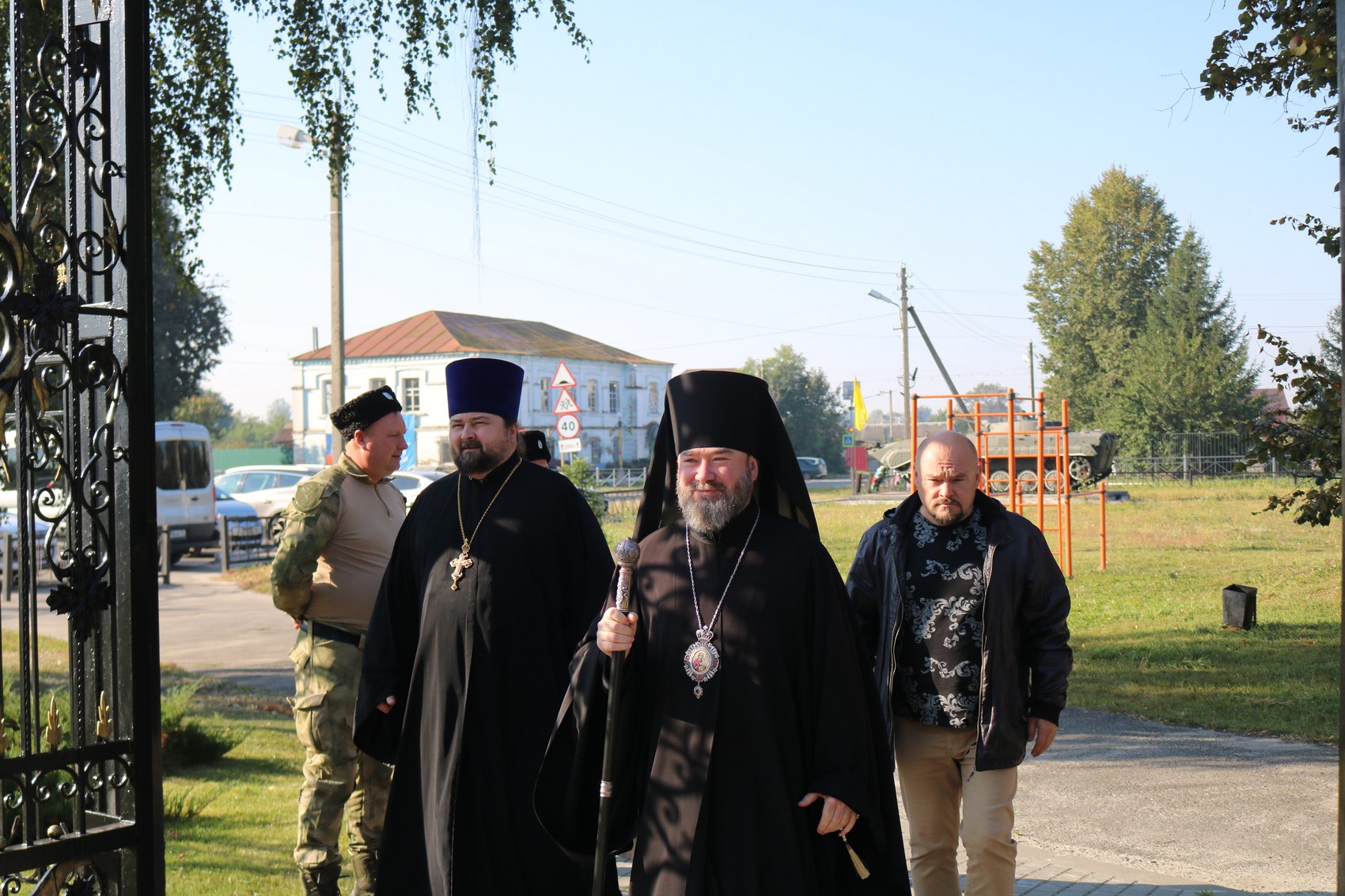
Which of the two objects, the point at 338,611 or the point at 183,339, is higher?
the point at 183,339

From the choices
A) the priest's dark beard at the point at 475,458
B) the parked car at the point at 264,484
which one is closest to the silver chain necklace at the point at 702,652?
the priest's dark beard at the point at 475,458

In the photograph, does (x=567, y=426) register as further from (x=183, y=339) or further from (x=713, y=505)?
(x=183, y=339)

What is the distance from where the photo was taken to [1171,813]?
7090 mm

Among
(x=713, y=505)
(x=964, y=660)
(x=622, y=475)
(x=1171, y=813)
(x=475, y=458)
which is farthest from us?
(x=622, y=475)

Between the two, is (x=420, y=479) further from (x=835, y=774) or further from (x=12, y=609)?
(x=835, y=774)

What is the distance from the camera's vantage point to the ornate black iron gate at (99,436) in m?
3.39

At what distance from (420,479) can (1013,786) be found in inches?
868

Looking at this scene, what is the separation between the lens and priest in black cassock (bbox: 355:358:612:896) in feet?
15.4

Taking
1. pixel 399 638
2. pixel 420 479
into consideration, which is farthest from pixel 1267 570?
pixel 399 638

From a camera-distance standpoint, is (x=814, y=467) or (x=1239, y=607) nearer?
(x=1239, y=607)

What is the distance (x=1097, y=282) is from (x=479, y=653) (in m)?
67.2

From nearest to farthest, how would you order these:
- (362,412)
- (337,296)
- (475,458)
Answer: (475,458)
(362,412)
(337,296)

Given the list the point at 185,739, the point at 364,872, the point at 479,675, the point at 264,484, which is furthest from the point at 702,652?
the point at 264,484

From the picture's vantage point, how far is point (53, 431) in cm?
338
